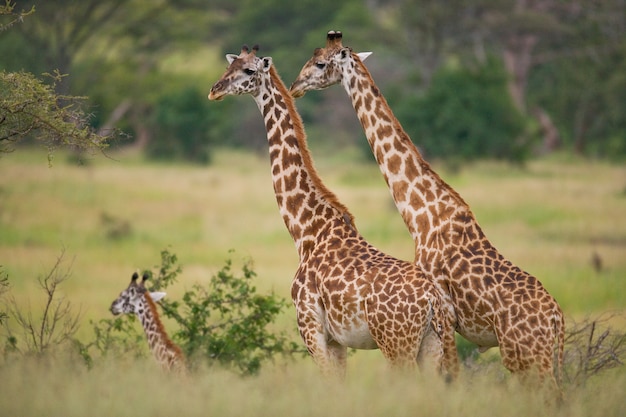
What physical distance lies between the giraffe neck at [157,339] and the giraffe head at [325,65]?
93.1 inches

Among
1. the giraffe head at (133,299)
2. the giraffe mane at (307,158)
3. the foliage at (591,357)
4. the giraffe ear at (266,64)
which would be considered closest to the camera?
the giraffe mane at (307,158)

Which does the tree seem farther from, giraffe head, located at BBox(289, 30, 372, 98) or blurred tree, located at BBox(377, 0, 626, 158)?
blurred tree, located at BBox(377, 0, 626, 158)

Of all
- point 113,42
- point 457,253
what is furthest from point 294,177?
point 113,42

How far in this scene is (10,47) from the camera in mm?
32625

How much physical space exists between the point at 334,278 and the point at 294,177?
3.88 ft

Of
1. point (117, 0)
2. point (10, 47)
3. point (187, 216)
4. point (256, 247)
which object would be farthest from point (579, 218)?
point (10, 47)

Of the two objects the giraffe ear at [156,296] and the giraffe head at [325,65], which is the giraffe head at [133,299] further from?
the giraffe head at [325,65]

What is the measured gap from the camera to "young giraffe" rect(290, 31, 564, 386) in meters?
7.05

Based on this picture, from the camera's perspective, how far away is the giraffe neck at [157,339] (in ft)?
28.9

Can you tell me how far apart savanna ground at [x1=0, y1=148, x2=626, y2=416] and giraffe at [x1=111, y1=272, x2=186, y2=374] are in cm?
21

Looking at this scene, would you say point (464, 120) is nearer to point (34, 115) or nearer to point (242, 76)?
point (242, 76)

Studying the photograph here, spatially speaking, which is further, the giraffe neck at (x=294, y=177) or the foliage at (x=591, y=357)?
the foliage at (x=591, y=357)

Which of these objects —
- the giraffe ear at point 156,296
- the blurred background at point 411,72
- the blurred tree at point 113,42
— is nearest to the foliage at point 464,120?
the blurred background at point 411,72

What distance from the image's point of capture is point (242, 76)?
810cm
